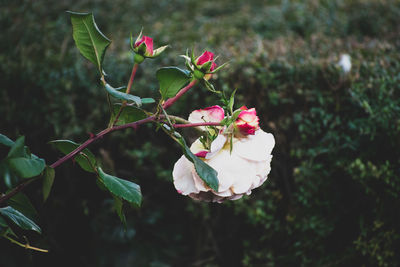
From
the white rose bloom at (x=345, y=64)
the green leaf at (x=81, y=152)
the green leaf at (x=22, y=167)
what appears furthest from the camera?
the white rose bloom at (x=345, y=64)

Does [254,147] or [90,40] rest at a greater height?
[90,40]

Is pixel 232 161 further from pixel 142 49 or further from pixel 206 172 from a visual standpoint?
pixel 142 49

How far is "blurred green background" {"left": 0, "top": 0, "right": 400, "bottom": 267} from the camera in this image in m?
1.54

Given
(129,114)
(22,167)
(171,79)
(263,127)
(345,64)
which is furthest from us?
(263,127)

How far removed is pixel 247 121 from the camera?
0.77 m

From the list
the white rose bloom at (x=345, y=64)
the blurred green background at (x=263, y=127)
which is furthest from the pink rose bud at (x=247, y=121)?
the white rose bloom at (x=345, y=64)

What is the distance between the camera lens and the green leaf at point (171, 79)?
79 cm

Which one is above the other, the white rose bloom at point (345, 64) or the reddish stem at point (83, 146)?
the reddish stem at point (83, 146)

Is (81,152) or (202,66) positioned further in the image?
(81,152)

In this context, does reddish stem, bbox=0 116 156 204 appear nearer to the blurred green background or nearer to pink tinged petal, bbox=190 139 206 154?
pink tinged petal, bbox=190 139 206 154

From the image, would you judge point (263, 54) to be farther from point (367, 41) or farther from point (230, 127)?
point (230, 127)

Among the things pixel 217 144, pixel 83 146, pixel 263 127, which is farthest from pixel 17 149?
pixel 263 127

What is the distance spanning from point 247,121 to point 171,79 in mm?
186

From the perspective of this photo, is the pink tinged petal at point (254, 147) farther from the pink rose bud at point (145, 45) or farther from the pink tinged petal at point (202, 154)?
the pink rose bud at point (145, 45)
